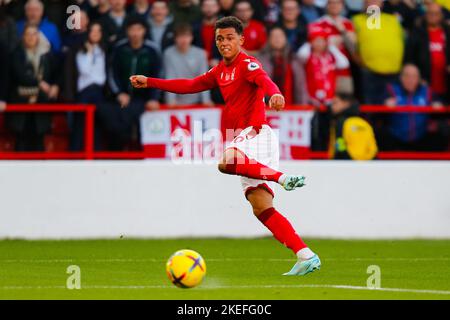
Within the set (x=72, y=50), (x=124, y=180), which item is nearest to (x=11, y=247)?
(x=124, y=180)

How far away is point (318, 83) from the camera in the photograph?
17.9 m

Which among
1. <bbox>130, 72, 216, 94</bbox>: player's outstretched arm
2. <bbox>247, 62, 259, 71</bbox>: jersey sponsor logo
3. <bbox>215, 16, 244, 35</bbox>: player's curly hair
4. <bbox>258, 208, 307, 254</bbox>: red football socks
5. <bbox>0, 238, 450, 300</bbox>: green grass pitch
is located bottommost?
<bbox>0, 238, 450, 300</bbox>: green grass pitch

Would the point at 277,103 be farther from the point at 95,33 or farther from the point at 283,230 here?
the point at 95,33

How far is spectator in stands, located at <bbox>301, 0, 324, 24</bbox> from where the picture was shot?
61.4 ft

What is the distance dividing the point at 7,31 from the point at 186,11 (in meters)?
2.63

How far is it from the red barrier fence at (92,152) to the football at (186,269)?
6883 millimetres

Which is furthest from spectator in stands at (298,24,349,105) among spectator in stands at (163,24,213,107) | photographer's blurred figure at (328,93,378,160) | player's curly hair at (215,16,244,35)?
player's curly hair at (215,16,244,35)

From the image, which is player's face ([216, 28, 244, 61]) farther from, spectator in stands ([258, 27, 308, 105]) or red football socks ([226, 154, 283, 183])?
spectator in stands ([258, 27, 308, 105])

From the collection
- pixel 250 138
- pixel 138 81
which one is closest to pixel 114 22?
pixel 138 81

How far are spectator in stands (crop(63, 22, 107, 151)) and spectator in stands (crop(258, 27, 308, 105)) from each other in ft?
7.41

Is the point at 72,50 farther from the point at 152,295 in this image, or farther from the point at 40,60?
the point at 152,295

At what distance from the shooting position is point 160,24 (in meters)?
18.0

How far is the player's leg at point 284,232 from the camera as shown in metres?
11.7

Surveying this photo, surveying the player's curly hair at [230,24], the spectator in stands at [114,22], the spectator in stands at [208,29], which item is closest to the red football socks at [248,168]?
the player's curly hair at [230,24]
